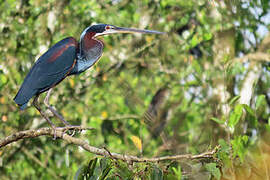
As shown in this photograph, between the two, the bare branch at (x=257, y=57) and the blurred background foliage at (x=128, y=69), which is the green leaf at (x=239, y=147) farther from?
the bare branch at (x=257, y=57)

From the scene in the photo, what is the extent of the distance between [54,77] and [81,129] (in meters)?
0.27

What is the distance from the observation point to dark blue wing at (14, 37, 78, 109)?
204 centimetres

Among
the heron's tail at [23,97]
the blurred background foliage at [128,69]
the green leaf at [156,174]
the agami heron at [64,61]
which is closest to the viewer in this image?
the green leaf at [156,174]

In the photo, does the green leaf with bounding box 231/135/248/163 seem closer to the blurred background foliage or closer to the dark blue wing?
the dark blue wing

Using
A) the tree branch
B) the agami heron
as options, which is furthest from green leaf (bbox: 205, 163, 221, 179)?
the agami heron

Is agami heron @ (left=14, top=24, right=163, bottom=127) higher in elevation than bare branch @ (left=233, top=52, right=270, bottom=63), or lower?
higher

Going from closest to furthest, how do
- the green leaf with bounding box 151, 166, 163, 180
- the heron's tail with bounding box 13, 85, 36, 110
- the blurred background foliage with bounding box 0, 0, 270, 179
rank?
1. the green leaf with bounding box 151, 166, 163, 180
2. the heron's tail with bounding box 13, 85, 36, 110
3. the blurred background foliage with bounding box 0, 0, 270, 179

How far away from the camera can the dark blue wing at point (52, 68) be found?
204cm

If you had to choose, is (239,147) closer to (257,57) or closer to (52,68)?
(52,68)

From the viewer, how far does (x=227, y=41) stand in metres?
5.06

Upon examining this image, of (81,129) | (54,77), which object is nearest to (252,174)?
(81,129)

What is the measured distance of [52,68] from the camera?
2096mm

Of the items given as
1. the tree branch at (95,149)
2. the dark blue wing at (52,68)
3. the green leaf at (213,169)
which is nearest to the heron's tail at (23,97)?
the dark blue wing at (52,68)

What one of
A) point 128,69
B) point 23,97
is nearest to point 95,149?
point 23,97
